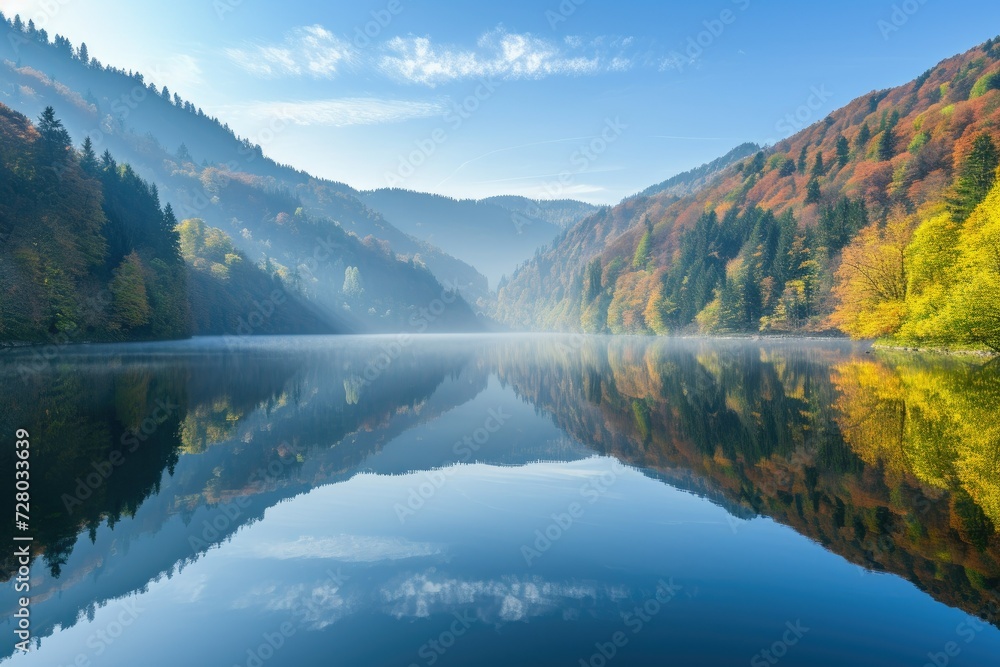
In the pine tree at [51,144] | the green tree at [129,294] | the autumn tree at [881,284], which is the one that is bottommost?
the green tree at [129,294]

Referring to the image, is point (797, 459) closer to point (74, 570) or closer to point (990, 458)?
point (990, 458)

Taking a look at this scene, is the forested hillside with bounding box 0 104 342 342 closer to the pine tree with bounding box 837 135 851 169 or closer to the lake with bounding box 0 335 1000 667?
the lake with bounding box 0 335 1000 667

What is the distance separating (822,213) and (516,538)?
A: 408 ft

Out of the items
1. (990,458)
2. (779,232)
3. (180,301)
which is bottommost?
(180,301)

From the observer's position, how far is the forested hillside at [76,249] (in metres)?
58.5

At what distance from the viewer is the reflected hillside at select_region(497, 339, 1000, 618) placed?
943 centimetres

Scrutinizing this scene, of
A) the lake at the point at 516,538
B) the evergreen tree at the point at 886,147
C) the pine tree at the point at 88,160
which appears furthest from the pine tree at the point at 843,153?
the pine tree at the point at 88,160

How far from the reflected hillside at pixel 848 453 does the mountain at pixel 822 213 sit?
43019 millimetres

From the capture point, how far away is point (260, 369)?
45.2 meters

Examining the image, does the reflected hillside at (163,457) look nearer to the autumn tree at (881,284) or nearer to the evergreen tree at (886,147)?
the autumn tree at (881,284)

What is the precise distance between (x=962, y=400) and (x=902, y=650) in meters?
21.5

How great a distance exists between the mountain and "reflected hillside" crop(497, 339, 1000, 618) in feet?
141

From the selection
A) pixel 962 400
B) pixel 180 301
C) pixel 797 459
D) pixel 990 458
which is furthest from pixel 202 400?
pixel 180 301

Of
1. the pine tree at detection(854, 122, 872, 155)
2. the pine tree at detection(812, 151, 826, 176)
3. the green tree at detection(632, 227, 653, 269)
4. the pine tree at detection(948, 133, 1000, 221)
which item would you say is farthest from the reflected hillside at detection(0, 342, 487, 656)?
the green tree at detection(632, 227, 653, 269)
